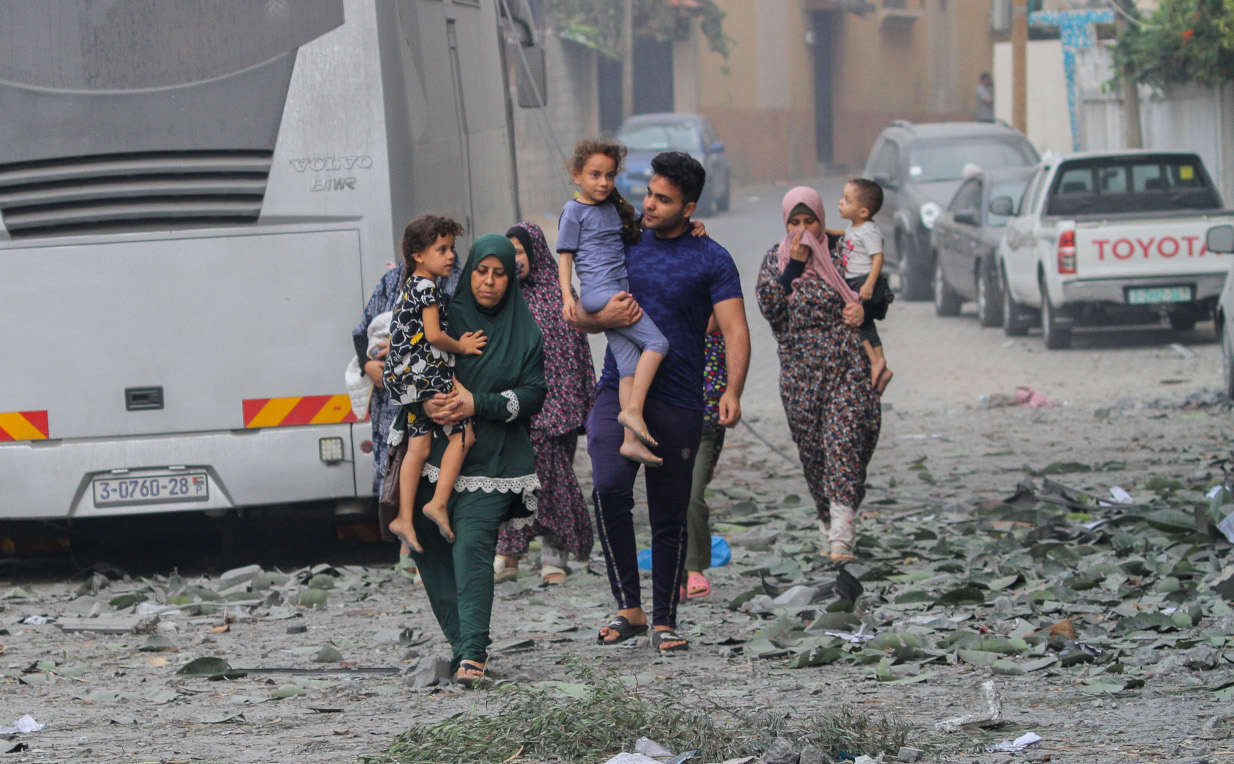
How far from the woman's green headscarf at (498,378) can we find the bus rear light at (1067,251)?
37.3 feet

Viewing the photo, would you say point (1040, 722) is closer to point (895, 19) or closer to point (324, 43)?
point (324, 43)

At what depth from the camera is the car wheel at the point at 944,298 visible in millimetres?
20797

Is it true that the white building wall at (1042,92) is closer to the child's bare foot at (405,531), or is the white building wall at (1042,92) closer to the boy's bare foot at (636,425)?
the boy's bare foot at (636,425)

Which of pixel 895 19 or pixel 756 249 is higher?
pixel 895 19

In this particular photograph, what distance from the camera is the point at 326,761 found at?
16.0 ft

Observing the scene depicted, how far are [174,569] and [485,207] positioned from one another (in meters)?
2.82

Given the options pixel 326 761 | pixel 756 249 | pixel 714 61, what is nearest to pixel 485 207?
pixel 326 761

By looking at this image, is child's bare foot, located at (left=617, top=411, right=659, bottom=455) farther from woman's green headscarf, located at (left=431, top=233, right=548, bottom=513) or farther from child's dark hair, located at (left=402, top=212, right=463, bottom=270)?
child's dark hair, located at (left=402, top=212, right=463, bottom=270)

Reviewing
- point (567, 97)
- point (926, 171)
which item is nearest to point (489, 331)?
point (926, 171)

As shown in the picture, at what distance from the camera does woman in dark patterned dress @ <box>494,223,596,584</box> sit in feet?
26.5

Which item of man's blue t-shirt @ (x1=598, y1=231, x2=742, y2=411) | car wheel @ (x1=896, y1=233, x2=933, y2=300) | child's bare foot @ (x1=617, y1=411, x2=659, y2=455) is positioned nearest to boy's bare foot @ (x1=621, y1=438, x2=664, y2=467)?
child's bare foot @ (x1=617, y1=411, x2=659, y2=455)

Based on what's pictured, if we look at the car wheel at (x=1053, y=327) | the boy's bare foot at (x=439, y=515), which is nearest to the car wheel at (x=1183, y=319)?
the car wheel at (x=1053, y=327)

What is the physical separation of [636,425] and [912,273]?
55.7 feet

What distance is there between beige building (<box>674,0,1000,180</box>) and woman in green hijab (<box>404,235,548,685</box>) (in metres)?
39.9
